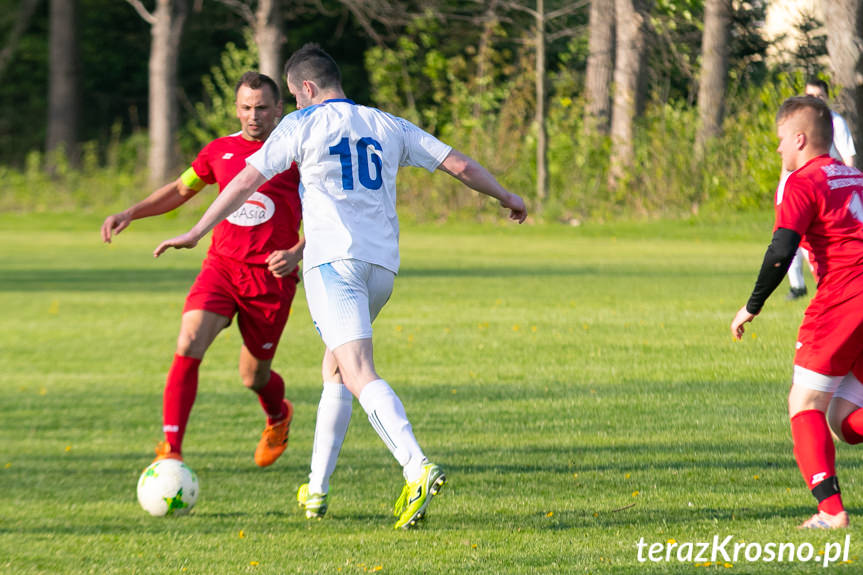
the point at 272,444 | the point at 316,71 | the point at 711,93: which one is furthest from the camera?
the point at 711,93

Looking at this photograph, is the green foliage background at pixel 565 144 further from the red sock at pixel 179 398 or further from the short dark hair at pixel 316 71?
the short dark hair at pixel 316 71

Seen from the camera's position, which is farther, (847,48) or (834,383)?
(847,48)

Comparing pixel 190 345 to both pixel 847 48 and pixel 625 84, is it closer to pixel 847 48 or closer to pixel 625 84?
pixel 847 48

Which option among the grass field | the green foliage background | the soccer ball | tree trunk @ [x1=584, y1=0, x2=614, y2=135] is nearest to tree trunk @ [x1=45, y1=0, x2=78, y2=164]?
the green foliage background

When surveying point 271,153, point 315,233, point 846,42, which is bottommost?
point 315,233

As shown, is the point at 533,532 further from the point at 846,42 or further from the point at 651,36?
the point at 651,36

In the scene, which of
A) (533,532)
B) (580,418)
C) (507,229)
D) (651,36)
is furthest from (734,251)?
(533,532)

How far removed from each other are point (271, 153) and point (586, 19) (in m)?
31.2

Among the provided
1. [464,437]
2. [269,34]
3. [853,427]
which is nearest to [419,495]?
[853,427]

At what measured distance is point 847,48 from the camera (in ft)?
53.9

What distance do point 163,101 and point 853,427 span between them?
3479 cm

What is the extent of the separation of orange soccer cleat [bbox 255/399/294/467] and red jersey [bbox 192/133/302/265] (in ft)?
3.37

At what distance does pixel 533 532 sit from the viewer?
5395 millimetres

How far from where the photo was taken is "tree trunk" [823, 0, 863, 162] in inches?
646
